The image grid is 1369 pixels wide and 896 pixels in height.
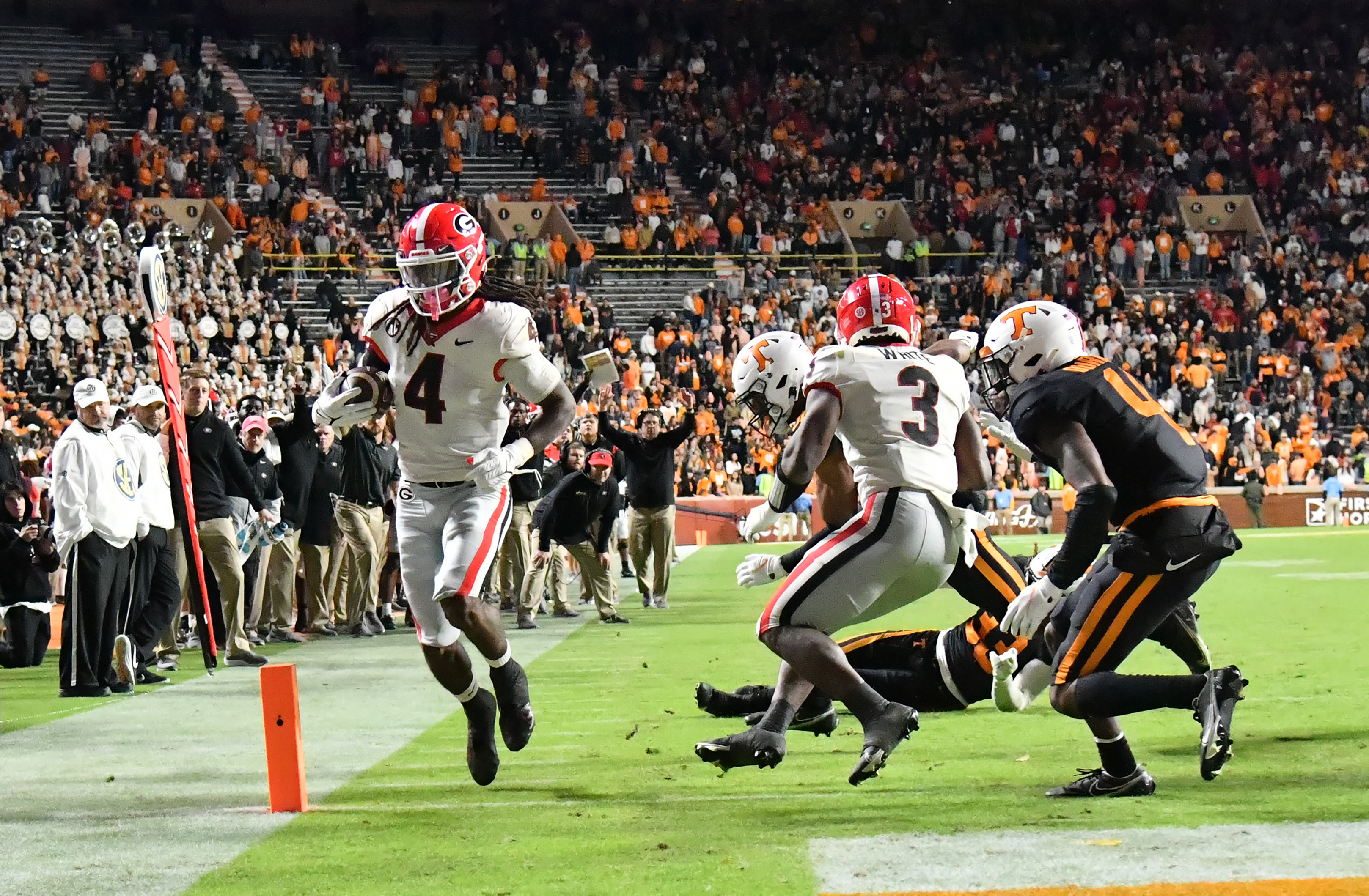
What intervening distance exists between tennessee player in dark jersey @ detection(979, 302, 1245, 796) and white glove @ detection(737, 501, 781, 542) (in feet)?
3.06

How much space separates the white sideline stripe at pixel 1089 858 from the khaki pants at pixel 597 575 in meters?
10.1

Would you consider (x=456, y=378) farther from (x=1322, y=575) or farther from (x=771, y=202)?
(x=771, y=202)

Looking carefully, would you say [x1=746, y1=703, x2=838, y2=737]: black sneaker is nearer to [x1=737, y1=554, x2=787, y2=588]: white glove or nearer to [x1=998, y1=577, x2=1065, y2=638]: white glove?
[x1=737, y1=554, x2=787, y2=588]: white glove

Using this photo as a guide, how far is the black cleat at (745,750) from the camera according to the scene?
5824 millimetres

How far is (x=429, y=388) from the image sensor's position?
6.36 metres

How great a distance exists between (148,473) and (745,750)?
6.19 metres

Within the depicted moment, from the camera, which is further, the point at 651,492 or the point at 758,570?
the point at 651,492

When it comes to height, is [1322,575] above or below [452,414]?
below

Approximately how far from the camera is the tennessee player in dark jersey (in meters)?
5.63

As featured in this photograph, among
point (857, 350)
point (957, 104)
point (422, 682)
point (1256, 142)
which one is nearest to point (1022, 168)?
point (957, 104)

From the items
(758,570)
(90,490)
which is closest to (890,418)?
(758,570)

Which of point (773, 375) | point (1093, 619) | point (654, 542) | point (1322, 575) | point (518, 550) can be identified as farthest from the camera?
point (1322, 575)

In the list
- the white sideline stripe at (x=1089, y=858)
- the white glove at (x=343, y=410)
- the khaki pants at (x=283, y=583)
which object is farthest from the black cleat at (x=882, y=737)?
the khaki pants at (x=283, y=583)

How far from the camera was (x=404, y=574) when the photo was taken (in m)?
6.57
